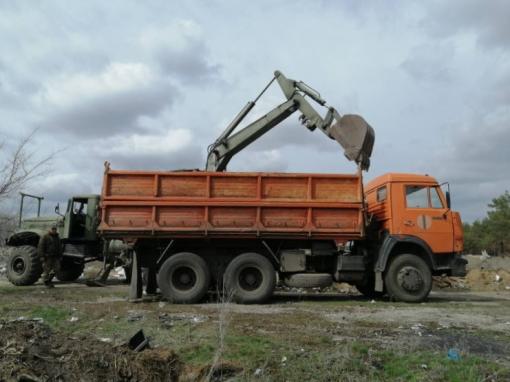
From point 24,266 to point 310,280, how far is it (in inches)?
340

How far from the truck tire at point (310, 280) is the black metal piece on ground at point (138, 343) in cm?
555

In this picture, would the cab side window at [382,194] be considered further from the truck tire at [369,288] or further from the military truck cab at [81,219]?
the military truck cab at [81,219]

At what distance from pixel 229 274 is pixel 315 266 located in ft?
6.69

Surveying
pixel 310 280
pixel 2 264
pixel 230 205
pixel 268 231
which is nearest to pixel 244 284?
pixel 268 231

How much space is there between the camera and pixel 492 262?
24.5 m

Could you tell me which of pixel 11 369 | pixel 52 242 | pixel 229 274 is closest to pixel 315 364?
pixel 11 369

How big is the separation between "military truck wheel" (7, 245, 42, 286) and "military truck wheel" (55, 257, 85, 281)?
143cm

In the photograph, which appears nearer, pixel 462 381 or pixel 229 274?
pixel 462 381

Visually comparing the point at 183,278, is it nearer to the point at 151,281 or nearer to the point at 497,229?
the point at 151,281

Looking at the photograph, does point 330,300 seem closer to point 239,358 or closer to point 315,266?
point 315,266

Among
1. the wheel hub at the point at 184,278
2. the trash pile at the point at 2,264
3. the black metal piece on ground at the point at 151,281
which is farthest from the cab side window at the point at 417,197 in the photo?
the trash pile at the point at 2,264

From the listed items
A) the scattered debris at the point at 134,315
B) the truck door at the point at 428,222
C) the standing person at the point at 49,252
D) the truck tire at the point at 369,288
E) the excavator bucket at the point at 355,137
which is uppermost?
the excavator bucket at the point at 355,137

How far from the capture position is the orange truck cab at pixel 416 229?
10.8 metres

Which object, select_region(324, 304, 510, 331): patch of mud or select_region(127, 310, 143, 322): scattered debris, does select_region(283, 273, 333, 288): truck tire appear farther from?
select_region(127, 310, 143, 322): scattered debris
